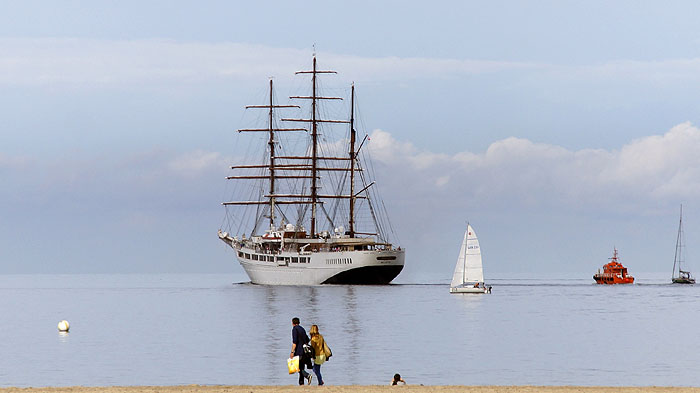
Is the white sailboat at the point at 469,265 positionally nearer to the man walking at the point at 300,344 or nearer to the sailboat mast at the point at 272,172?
the sailboat mast at the point at 272,172

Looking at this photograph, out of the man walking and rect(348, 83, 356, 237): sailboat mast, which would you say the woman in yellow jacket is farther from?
rect(348, 83, 356, 237): sailboat mast

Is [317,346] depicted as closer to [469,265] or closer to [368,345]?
[368,345]

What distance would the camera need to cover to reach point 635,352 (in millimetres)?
66062

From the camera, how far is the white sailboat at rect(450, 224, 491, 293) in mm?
138500

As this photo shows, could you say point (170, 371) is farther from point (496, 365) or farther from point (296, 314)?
point (296, 314)

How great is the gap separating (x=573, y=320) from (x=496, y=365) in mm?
45599

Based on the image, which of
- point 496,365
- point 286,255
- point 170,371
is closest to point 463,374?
point 496,365

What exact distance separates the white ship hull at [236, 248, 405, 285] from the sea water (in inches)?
1387

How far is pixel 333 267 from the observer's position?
166375 millimetres

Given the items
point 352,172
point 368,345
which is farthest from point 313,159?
point 368,345

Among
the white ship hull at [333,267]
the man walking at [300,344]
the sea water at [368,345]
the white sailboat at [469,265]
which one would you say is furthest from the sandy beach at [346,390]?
the white ship hull at [333,267]

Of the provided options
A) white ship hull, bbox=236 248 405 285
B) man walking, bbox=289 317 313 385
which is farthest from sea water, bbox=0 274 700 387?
white ship hull, bbox=236 248 405 285

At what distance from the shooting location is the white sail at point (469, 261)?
453 feet

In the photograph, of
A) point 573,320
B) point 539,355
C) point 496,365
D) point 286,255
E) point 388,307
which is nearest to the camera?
point 496,365
